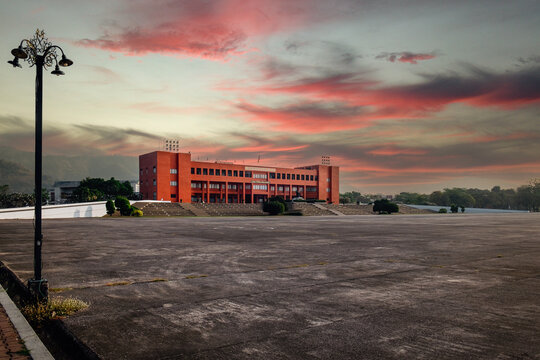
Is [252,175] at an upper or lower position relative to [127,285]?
upper

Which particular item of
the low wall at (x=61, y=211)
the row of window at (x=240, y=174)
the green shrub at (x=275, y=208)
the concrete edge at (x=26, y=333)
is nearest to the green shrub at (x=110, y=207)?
the low wall at (x=61, y=211)

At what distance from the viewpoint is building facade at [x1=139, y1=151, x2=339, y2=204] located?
9875cm

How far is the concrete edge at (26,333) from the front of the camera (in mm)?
4955

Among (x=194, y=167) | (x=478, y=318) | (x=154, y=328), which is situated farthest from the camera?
(x=194, y=167)

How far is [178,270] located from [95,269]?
2642mm

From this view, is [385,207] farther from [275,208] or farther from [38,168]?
[38,168]

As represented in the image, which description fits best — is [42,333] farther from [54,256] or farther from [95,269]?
[54,256]

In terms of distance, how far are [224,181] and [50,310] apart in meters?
107

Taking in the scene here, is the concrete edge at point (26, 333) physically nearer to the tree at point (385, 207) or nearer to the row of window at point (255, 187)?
the tree at point (385, 207)

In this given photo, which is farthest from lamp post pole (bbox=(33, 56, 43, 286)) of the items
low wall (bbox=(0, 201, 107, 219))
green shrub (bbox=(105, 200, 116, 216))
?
green shrub (bbox=(105, 200, 116, 216))

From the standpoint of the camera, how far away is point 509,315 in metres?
6.60

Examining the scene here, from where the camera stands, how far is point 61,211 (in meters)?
50.8

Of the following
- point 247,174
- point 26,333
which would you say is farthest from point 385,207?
point 26,333

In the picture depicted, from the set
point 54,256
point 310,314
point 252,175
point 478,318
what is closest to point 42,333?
point 310,314
